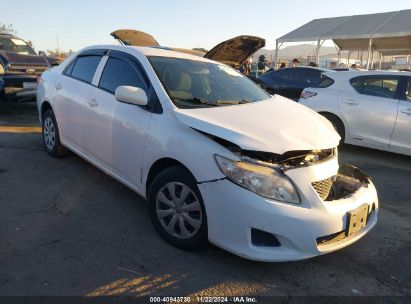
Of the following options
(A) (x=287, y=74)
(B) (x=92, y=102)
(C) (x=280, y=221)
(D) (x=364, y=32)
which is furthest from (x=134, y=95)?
(D) (x=364, y=32)

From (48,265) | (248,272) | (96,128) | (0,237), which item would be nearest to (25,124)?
(96,128)

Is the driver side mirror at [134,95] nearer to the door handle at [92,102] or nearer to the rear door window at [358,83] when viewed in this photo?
the door handle at [92,102]

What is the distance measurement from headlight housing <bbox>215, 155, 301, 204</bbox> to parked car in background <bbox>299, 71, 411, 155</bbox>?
4.43 m

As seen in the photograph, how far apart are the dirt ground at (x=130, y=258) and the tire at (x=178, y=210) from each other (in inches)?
4.8

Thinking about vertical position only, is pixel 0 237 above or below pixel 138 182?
below

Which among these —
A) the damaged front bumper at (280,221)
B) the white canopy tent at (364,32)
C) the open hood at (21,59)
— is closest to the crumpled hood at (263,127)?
the damaged front bumper at (280,221)

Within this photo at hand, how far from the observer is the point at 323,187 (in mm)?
3074

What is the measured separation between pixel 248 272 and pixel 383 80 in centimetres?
515

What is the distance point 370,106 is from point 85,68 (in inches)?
184

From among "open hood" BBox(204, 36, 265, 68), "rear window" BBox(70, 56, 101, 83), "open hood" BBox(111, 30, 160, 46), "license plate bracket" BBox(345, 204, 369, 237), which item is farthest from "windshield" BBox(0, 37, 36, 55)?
"license plate bracket" BBox(345, 204, 369, 237)

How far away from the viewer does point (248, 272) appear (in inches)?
121

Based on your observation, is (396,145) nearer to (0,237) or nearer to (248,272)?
(248,272)

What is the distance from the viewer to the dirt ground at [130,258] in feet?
9.38

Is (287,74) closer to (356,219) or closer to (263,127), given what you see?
(263,127)
